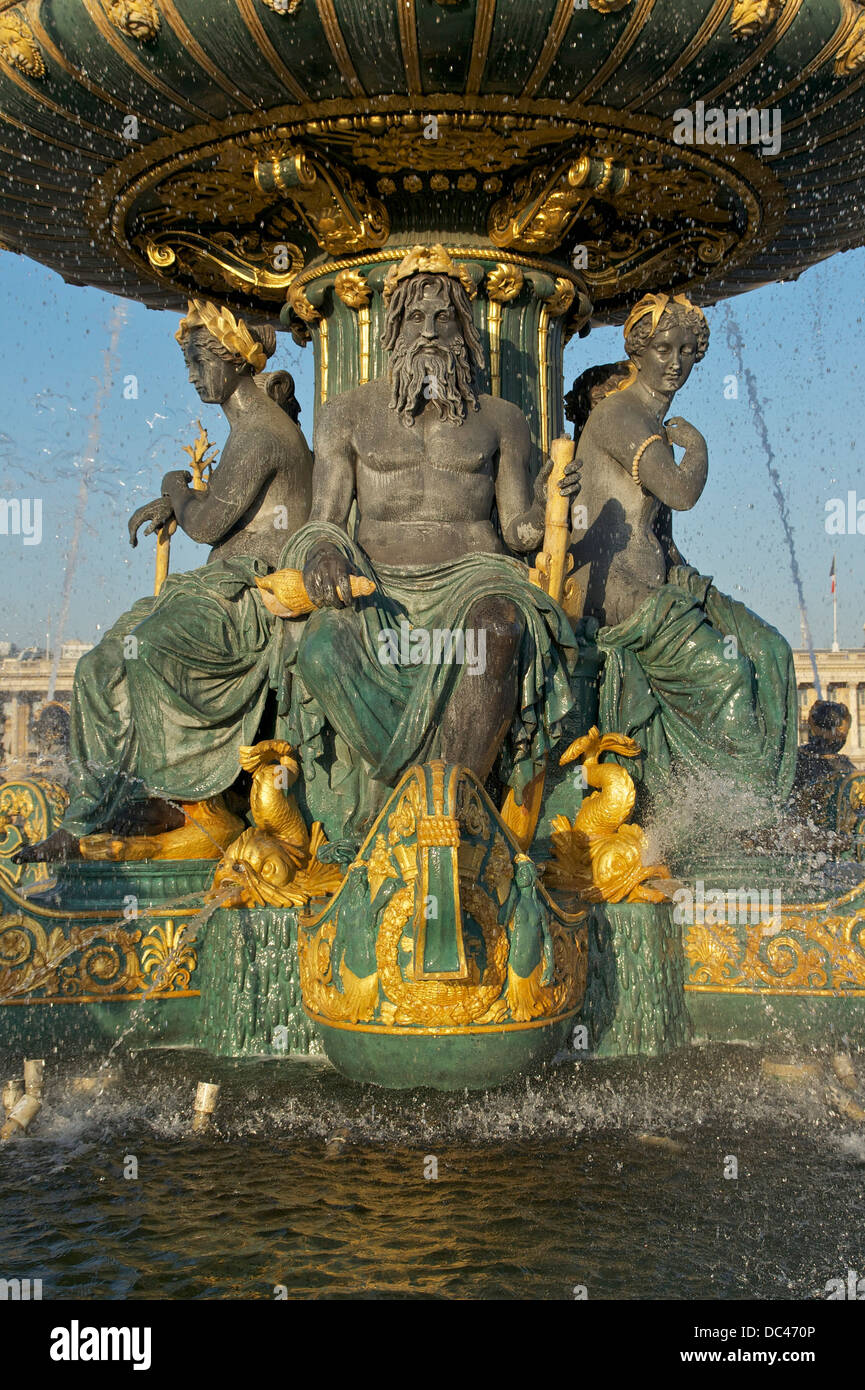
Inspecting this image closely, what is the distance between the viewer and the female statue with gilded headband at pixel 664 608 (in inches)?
254

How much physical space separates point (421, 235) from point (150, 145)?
4.91ft

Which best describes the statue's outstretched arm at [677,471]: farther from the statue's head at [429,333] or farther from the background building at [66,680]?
the background building at [66,680]

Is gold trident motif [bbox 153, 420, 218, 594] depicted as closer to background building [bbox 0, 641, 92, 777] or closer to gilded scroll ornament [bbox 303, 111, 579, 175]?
gilded scroll ornament [bbox 303, 111, 579, 175]

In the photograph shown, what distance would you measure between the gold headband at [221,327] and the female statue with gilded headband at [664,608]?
6.41 feet

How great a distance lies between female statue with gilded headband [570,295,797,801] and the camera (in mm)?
6445

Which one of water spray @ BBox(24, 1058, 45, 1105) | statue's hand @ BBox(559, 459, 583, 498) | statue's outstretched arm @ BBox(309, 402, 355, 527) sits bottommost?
water spray @ BBox(24, 1058, 45, 1105)

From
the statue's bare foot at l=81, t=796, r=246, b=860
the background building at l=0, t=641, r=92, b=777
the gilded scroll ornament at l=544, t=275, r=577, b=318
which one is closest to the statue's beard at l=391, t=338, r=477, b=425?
the gilded scroll ornament at l=544, t=275, r=577, b=318

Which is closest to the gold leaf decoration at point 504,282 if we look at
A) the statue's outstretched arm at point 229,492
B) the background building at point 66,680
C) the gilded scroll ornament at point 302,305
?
the gilded scroll ornament at point 302,305

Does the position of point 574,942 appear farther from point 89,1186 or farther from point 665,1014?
point 89,1186

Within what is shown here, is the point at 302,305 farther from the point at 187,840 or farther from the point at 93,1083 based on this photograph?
the point at 93,1083

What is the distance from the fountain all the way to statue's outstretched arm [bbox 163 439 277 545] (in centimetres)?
2

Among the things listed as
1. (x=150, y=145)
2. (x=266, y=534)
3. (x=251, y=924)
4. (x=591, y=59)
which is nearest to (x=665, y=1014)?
(x=251, y=924)

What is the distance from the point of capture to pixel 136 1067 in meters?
5.50

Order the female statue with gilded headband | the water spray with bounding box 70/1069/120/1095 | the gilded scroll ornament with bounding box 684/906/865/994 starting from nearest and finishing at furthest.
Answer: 1. the water spray with bounding box 70/1069/120/1095
2. the gilded scroll ornament with bounding box 684/906/865/994
3. the female statue with gilded headband
